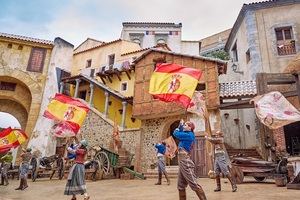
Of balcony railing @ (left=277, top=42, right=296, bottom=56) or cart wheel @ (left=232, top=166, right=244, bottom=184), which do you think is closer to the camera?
cart wheel @ (left=232, top=166, right=244, bottom=184)

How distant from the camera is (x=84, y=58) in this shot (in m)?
27.8

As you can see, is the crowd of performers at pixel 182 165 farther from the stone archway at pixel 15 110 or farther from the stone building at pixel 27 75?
the stone archway at pixel 15 110

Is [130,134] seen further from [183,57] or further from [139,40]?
[139,40]

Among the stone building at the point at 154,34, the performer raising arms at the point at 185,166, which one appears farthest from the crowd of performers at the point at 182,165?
the stone building at the point at 154,34

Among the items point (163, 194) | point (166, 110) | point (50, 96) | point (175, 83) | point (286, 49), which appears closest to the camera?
point (163, 194)

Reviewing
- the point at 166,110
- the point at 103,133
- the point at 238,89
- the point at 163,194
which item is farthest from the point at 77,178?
Result: the point at 103,133

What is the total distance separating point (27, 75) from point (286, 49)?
21.1 metres

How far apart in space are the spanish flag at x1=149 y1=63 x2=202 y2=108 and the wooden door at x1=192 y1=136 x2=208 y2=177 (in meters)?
6.75

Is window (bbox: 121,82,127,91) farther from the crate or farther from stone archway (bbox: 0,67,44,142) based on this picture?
the crate

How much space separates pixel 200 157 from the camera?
14.6 m

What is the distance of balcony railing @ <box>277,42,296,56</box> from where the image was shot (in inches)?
709

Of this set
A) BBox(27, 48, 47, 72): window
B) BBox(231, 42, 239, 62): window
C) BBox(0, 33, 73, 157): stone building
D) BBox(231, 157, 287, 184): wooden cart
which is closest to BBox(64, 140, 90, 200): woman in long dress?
BBox(231, 157, 287, 184): wooden cart

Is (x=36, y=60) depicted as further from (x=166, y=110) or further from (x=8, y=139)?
(x=166, y=110)

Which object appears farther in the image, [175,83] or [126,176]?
[126,176]
